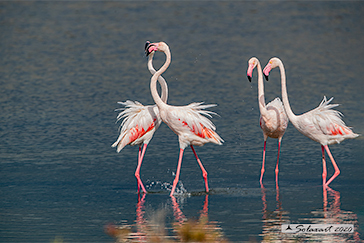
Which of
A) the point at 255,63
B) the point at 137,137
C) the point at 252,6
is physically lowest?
the point at 137,137

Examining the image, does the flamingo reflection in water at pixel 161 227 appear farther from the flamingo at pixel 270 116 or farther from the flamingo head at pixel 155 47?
the flamingo head at pixel 155 47

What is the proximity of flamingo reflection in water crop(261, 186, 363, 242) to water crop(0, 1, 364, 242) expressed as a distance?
1.2 inches

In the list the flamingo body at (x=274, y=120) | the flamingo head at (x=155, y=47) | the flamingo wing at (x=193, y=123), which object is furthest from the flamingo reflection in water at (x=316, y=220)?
the flamingo head at (x=155, y=47)

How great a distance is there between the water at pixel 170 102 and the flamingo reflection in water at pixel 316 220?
0.10 feet

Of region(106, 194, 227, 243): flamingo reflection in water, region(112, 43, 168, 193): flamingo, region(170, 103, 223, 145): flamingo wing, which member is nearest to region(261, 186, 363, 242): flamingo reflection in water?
region(106, 194, 227, 243): flamingo reflection in water

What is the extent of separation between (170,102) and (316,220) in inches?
302

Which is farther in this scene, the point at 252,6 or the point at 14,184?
the point at 252,6

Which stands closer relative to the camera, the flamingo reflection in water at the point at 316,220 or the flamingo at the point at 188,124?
the flamingo reflection in water at the point at 316,220

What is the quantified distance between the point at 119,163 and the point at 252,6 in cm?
1829

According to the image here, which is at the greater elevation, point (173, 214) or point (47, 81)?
point (47, 81)

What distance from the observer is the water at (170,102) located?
705cm

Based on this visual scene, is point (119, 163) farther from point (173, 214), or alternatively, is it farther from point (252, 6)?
point (252, 6)

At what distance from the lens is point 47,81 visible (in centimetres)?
1622

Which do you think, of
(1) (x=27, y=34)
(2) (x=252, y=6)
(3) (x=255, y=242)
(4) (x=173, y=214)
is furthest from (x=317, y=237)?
(2) (x=252, y=6)
